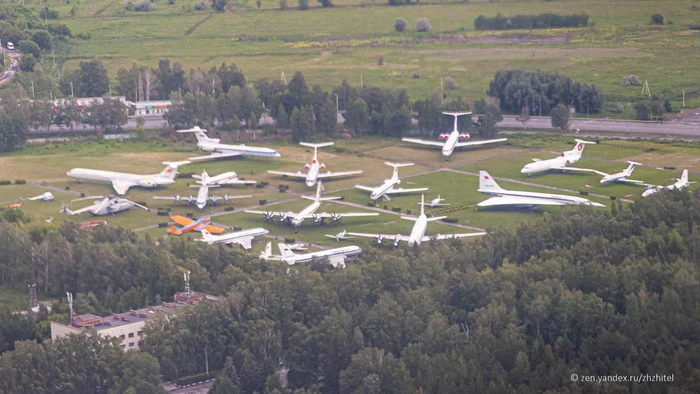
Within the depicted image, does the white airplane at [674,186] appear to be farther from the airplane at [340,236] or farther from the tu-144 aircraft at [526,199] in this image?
the airplane at [340,236]

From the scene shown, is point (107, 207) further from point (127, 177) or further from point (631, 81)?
point (631, 81)

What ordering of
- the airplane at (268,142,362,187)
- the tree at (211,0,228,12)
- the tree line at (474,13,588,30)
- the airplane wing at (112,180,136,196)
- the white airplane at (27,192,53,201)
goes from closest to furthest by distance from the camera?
the white airplane at (27,192,53,201) → the airplane wing at (112,180,136,196) → the airplane at (268,142,362,187) → the tree line at (474,13,588,30) → the tree at (211,0,228,12)

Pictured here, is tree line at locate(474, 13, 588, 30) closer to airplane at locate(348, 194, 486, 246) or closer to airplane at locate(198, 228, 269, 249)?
airplane at locate(348, 194, 486, 246)

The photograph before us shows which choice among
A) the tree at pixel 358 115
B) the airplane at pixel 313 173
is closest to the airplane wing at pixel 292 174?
the airplane at pixel 313 173

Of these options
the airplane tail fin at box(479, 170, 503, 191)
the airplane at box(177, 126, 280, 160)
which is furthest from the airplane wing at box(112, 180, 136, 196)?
the airplane tail fin at box(479, 170, 503, 191)

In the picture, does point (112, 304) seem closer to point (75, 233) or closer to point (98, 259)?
point (98, 259)
